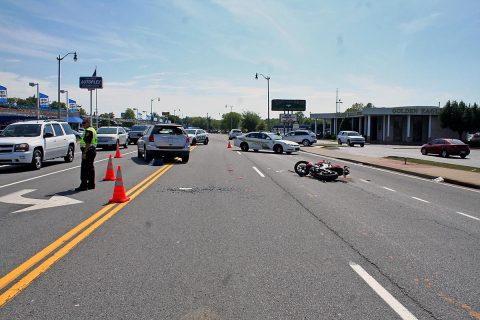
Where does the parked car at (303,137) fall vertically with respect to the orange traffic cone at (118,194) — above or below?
above

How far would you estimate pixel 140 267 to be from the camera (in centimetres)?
520

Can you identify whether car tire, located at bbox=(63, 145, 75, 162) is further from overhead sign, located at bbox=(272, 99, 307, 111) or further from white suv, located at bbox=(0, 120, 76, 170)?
overhead sign, located at bbox=(272, 99, 307, 111)

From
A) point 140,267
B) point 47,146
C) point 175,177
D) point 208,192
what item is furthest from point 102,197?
point 47,146

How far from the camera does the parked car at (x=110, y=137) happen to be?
30.3 meters

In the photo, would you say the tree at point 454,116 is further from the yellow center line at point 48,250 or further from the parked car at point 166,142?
the yellow center line at point 48,250

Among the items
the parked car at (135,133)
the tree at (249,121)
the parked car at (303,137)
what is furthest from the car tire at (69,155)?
→ the tree at (249,121)

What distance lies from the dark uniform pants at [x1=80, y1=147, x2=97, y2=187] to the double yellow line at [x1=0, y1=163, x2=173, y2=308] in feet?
7.83

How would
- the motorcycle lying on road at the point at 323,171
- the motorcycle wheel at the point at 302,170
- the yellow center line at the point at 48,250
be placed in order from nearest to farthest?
1. the yellow center line at the point at 48,250
2. the motorcycle lying on road at the point at 323,171
3. the motorcycle wheel at the point at 302,170

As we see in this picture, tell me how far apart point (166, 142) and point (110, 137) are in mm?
11211

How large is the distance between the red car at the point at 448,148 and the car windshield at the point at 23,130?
2830cm

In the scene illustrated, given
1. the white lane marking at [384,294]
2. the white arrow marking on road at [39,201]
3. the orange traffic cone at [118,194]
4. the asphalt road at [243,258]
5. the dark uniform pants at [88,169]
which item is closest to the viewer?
the white lane marking at [384,294]

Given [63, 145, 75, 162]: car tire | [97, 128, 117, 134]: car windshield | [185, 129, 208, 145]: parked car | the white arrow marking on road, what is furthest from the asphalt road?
[185, 129, 208, 145]: parked car

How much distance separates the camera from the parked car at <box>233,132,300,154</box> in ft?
105

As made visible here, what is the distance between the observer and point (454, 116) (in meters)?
58.9
